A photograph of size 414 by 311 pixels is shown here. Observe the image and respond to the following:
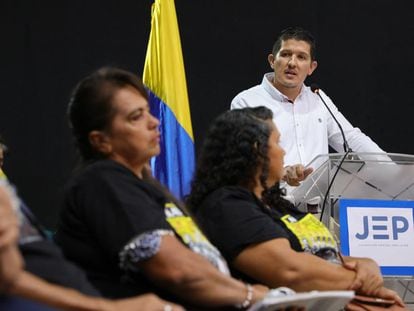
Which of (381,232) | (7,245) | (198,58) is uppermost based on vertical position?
(7,245)

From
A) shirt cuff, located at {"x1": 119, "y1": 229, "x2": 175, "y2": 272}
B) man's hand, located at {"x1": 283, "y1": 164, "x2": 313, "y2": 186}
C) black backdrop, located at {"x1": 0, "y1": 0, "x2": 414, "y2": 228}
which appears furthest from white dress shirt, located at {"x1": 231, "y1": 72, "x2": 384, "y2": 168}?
shirt cuff, located at {"x1": 119, "y1": 229, "x2": 175, "y2": 272}

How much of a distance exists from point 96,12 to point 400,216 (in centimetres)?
196

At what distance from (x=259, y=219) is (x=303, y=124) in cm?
156

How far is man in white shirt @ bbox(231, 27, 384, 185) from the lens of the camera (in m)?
3.76

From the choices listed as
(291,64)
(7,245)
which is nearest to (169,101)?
(291,64)

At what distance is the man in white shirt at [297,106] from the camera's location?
376 cm

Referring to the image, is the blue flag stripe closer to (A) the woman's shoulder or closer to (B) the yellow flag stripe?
(B) the yellow flag stripe

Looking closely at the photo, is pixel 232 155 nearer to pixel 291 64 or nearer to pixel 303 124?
pixel 303 124

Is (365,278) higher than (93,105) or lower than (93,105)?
lower

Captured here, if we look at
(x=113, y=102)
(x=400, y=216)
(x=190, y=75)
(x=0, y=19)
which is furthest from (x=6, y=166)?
(x=113, y=102)

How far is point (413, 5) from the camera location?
15.9 feet

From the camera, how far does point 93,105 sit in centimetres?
199

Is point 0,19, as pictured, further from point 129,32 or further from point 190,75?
point 190,75

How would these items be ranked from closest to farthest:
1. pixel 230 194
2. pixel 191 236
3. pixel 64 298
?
pixel 64 298 < pixel 191 236 < pixel 230 194
